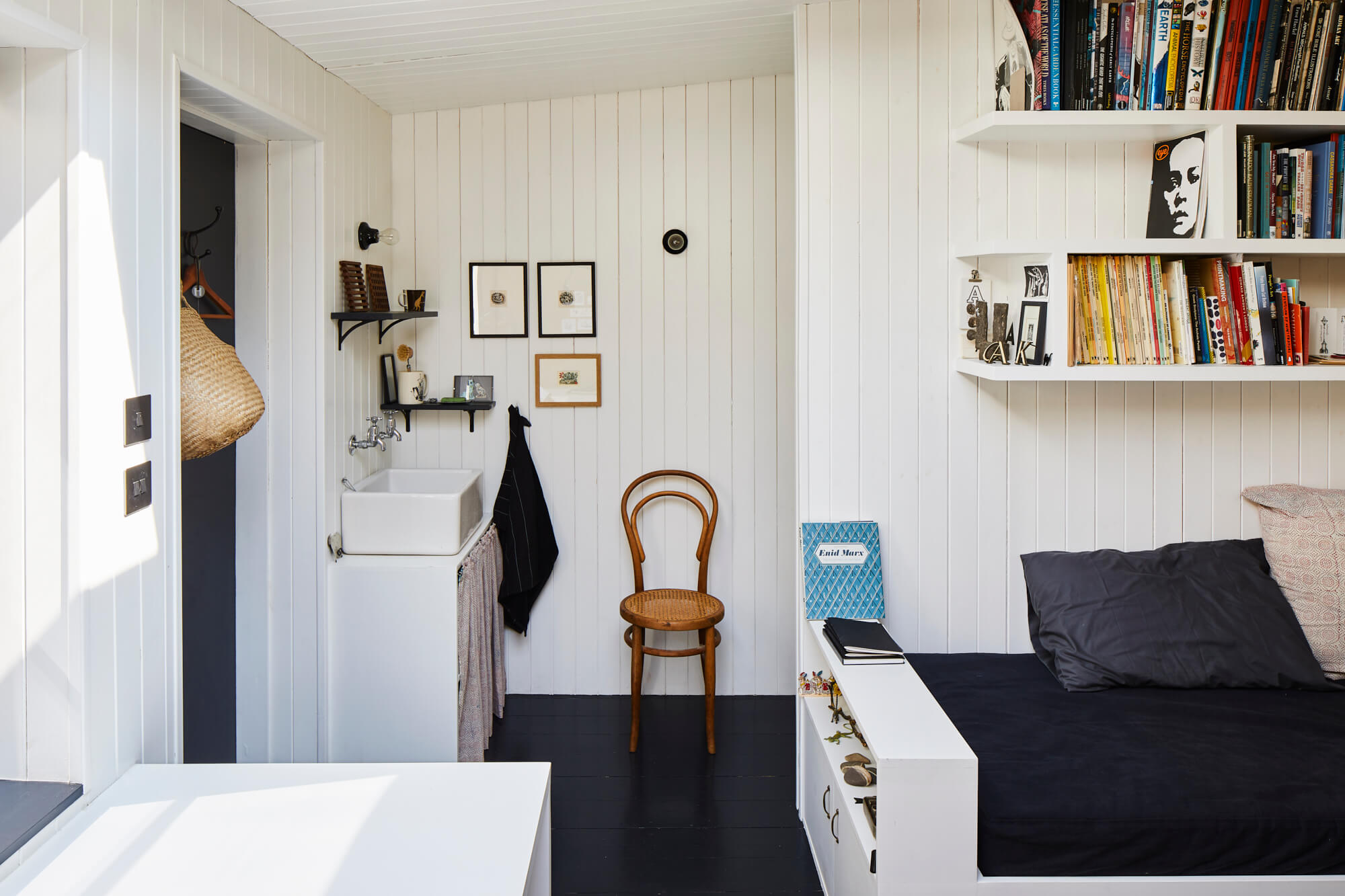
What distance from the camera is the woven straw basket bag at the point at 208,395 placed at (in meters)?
2.15

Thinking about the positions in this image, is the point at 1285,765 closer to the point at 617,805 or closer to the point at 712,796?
the point at 712,796

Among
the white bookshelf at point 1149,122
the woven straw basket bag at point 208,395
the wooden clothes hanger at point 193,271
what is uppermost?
the white bookshelf at point 1149,122

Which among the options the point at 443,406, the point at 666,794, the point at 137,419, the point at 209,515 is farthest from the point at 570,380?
the point at 137,419

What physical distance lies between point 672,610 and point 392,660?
1.00 meters

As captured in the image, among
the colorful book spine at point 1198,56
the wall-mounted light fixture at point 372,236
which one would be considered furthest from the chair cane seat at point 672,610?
the colorful book spine at point 1198,56

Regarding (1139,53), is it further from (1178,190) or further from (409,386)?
(409,386)

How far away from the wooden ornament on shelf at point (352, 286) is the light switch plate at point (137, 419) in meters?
1.18

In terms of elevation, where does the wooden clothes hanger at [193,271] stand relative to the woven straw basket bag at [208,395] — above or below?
above

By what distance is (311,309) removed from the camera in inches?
115

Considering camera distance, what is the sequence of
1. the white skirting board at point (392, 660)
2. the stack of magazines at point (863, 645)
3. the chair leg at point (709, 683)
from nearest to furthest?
the stack of magazines at point (863, 645) → the white skirting board at point (392, 660) → the chair leg at point (709, 683)

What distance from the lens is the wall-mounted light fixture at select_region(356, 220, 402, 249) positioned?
324 cm

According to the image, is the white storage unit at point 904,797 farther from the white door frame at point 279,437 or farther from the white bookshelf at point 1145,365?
the white door frame at point 279,437

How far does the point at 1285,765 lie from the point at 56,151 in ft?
8.88

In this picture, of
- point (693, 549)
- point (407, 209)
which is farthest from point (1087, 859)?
point (407, 209)
